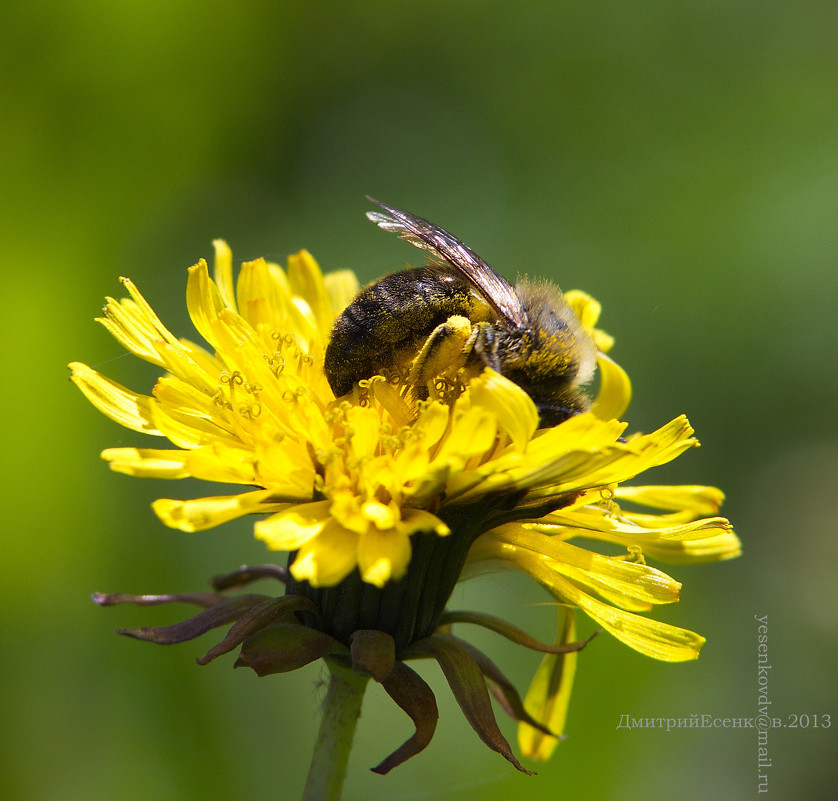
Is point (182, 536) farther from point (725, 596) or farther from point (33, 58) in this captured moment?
point (725, 596)

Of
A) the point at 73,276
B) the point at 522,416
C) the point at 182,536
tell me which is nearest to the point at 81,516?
the point at 182,536

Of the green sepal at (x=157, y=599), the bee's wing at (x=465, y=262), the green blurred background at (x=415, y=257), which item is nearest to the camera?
the green sepal at (x=157, y=599)

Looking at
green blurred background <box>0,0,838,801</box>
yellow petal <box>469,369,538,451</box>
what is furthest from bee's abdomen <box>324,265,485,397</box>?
green blurred background <box>0,0,838,801</box>

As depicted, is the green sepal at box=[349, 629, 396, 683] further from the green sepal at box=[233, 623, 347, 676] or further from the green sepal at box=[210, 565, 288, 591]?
the green sepal at box=[210, 565, 288, 591]

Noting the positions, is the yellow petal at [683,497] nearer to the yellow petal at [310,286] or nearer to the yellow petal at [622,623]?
the yellow petal at [622,623]

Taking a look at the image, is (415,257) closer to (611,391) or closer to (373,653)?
(611,391)

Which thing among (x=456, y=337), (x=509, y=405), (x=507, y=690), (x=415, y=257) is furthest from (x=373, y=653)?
(x=415, y=257)

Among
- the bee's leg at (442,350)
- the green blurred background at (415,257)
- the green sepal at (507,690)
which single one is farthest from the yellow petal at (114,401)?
the green blurred background at (415,257)
